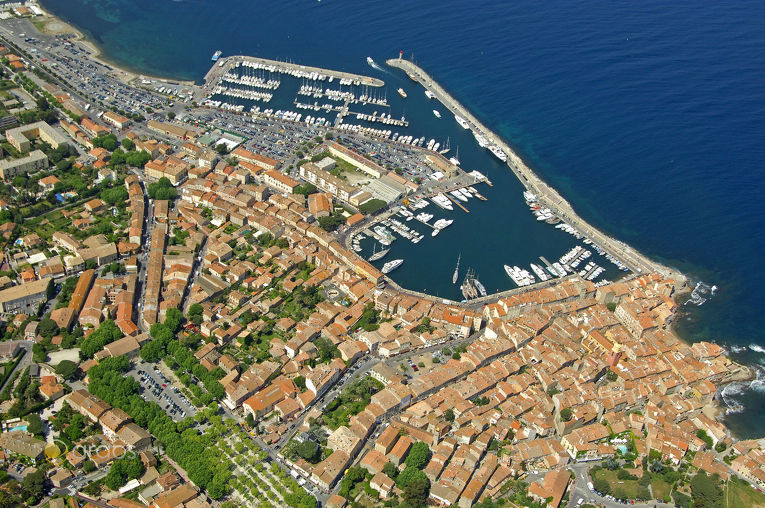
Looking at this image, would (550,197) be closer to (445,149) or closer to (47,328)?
(445,149)

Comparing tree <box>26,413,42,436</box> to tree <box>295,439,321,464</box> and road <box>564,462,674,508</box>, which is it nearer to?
tree <box>295,439,321,464</box>

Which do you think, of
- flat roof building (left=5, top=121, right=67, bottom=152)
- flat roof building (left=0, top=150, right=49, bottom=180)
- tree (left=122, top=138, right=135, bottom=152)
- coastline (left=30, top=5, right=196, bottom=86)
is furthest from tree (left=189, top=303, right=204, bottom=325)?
coastline (left=30, top=5, right=196, bottom=86)

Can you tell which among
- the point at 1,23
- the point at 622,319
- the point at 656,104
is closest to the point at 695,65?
the point at 656,104

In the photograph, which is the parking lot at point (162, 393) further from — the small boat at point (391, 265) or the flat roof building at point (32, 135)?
the flat roof building at point (32, 135)

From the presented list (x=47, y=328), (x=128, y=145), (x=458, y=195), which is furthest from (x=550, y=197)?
(x=47, y=328)

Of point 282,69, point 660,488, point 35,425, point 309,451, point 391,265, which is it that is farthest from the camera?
point 282,69
